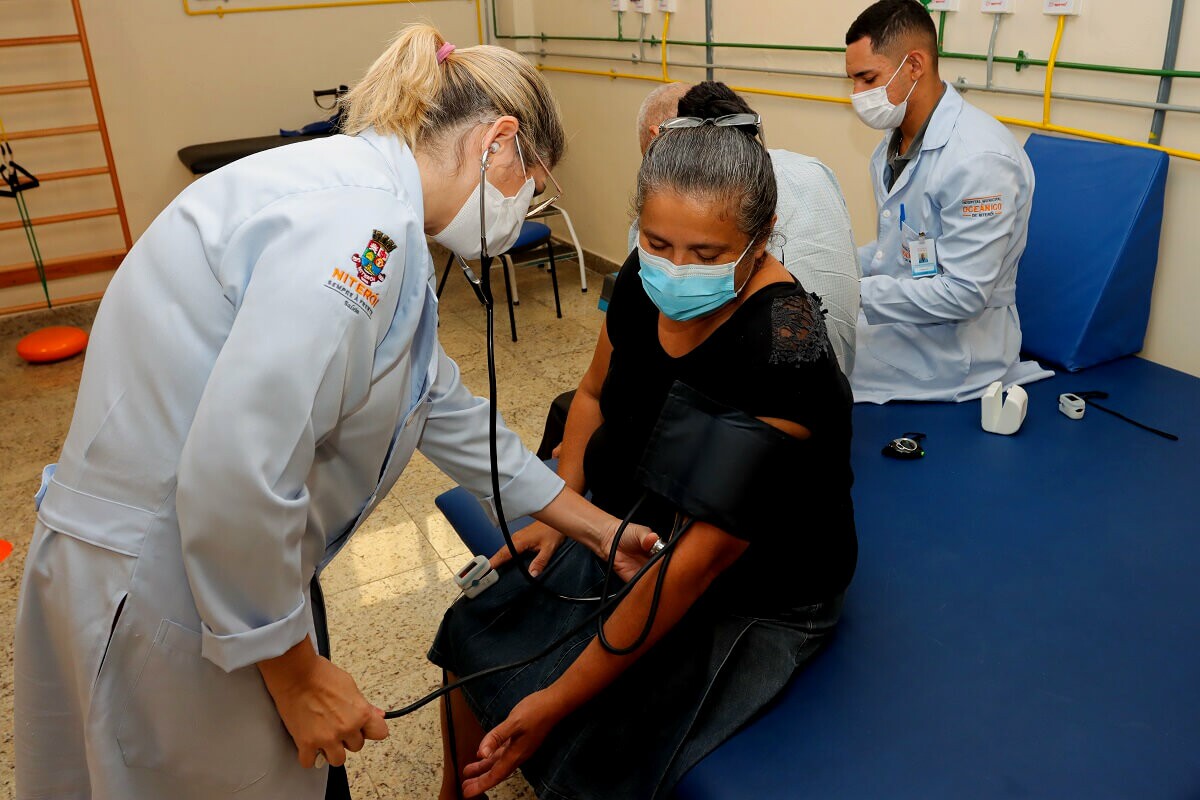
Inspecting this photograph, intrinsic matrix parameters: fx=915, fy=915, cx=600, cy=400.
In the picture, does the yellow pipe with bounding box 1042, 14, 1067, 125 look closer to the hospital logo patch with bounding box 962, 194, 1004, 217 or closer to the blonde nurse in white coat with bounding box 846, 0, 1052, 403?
the blonde nurse in white coat with bounding box 846, 0, 1052, 403

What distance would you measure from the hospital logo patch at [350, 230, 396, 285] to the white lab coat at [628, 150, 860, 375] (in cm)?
104

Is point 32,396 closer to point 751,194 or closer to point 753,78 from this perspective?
point 753,78

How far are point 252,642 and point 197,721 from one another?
0.23 m

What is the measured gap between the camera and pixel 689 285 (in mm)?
1302

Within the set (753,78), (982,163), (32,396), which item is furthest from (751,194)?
(32,396)

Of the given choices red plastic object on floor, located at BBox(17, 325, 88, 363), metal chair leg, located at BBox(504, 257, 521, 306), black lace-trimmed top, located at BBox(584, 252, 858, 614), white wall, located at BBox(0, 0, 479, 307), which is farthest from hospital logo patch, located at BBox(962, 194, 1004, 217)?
white wall, located at BBox(0, 0, 479, 307)

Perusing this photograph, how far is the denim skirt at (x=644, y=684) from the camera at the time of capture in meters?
1.27

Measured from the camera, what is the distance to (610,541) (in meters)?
1.42

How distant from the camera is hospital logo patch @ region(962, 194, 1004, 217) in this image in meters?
2.13

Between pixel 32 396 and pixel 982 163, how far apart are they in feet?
11.7

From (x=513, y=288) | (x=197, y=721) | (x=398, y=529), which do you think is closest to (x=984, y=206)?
(x=398, y=529)

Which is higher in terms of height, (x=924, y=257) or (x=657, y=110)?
(x=657, y=110)

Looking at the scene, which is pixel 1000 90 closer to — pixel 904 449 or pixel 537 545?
pixel 904 449

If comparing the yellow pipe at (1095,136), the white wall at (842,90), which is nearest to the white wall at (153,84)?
the white wall at (842,90)
